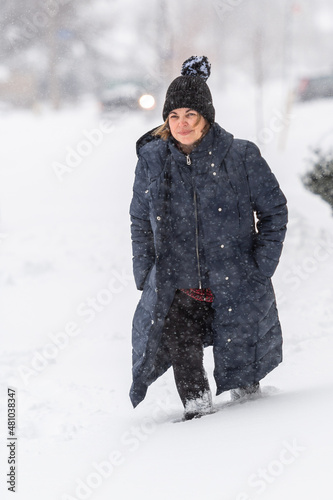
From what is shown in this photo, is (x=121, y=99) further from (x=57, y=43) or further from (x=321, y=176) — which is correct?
(x=321, y=176)

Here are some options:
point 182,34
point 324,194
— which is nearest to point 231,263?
point 324,194

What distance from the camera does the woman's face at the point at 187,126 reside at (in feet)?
8.69

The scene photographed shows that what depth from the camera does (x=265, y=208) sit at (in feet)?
9.00

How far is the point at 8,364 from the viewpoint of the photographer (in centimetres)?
467

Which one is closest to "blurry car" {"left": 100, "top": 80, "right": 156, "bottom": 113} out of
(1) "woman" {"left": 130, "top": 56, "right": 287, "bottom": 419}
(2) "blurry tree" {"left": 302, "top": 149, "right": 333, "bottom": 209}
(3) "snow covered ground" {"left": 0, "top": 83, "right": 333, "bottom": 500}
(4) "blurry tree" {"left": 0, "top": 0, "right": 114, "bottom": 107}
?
(3) "snow covered ground" {"left": 0, "top": 83, "right": 333, "bottom": 500}

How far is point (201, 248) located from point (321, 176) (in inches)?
146

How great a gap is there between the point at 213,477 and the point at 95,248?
225 inches

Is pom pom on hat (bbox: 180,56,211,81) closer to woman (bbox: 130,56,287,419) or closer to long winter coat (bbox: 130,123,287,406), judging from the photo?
woman (bbox: 130,56,287,419)

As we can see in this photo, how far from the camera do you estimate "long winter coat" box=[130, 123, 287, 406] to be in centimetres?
270

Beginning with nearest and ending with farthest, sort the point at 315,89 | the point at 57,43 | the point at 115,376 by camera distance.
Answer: the point at 115,376 → the point at 315,89 → the point at 57,43

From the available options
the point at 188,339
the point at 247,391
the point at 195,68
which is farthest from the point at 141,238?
the point at 247,391

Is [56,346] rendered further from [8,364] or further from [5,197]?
[5,197]

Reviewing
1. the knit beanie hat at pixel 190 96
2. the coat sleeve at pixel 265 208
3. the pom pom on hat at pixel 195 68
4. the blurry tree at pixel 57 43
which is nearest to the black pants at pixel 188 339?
the coat sleeve at pixel 265 208

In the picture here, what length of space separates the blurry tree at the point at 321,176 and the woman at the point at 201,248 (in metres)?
3.43
